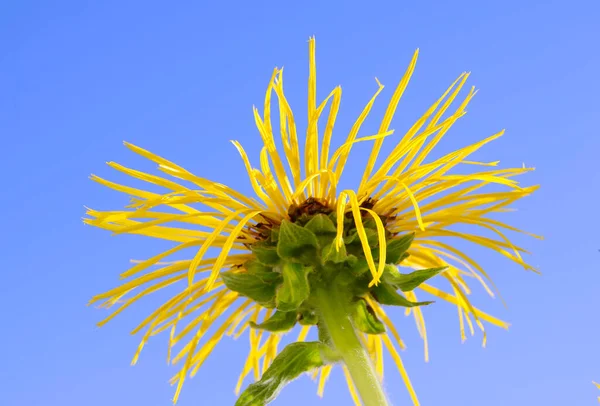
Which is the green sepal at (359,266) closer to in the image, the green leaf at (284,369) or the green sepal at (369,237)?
the green sepal at (369,237)

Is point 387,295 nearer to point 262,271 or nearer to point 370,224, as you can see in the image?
point 370,224

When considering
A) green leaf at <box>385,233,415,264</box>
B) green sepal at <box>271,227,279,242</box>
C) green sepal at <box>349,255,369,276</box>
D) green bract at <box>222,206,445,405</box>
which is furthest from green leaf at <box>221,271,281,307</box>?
green leaf at <box>385,233,415,264</box>

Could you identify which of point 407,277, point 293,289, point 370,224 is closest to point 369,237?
point 370,224

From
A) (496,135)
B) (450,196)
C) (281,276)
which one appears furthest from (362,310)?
(496,135)

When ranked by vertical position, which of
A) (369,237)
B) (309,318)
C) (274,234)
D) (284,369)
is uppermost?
(274,234)

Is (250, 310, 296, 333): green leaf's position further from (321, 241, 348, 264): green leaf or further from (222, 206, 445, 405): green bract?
(321, 241, 348, 264): green leaf

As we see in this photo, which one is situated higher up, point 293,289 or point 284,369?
point 293,289
